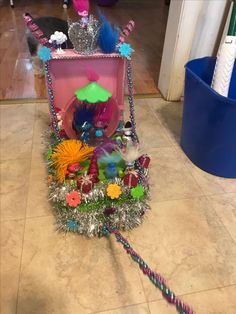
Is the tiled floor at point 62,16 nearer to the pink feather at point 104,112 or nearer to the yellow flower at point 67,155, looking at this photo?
the pink feather at point 104,112

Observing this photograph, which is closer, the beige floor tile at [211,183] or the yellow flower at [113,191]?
the yellow flower at [113,191]

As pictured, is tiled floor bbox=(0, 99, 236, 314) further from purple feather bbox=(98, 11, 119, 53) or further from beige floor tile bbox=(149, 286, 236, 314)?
purple feather bbox=(98, 11, 119, 53)

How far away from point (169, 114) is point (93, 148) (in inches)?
26.4

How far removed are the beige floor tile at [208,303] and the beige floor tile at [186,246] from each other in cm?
2

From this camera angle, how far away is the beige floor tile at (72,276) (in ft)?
2.36

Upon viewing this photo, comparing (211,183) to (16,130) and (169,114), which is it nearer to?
(169,114)

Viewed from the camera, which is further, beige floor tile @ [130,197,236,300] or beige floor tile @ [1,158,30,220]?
beige floor tile @ [1,158,30,220]

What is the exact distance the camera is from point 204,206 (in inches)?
38.4

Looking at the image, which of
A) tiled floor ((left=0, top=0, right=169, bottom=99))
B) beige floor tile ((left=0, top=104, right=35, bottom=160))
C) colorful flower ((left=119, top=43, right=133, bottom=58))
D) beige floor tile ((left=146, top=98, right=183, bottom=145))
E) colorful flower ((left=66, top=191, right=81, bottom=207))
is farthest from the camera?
tiled floor ((left=0, top=0, right=169, bottom=99))

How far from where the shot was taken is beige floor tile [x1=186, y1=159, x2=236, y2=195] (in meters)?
1.04

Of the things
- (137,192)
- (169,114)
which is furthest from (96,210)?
(169,114)

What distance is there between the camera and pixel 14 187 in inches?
40.5

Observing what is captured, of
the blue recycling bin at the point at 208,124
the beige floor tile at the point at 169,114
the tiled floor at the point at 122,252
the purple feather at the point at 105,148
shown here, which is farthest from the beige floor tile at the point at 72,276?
the beige floor tile at the point at 169,114

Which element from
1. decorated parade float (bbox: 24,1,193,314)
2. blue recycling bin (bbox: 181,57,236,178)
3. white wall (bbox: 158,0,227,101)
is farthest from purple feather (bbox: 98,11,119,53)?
white wall (bbox: 158,0,227,101)
